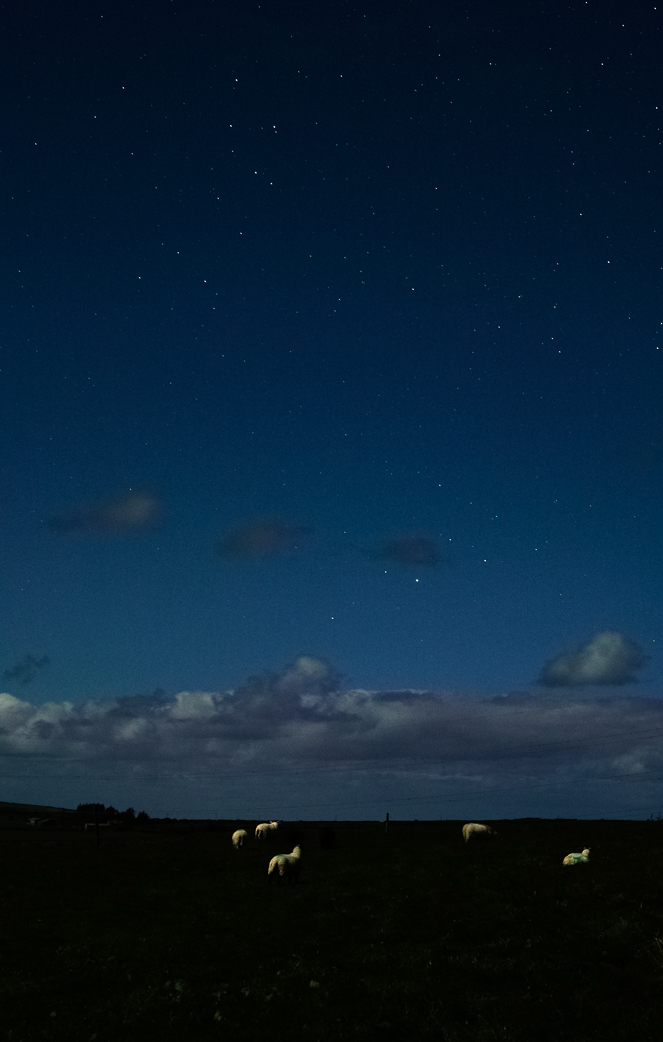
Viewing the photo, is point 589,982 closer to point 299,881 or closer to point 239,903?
point 239,903

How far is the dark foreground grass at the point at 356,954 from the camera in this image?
1603 cm

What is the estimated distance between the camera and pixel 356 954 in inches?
843

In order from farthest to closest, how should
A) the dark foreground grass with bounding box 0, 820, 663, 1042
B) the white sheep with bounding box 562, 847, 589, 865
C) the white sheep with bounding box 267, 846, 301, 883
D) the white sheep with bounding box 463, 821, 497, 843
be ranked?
the white sheep with bounding box 463, 821, 497, 843
the white sheep with bounding box 267, 846, 301, 883
the white sheep with bounding box 562, 847, 589, 865
the dark foreground grass with bounding box 0, 820, 663, 1042

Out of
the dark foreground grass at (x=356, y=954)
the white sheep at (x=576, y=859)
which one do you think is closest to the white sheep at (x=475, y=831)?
A: the dark foreground grass at (x=356, y=954)

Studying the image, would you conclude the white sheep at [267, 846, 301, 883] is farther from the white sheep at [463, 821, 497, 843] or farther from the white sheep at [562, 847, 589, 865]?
the white sheep at [463, 821, 497, 843]

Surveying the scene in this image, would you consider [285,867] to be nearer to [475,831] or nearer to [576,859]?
[576,859]

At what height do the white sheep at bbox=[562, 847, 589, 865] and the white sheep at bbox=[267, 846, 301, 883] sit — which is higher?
the white sheep at bbox=[562, 847, 589, 865]

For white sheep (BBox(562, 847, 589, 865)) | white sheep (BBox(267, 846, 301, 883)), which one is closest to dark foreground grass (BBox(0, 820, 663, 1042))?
white sheep (BBox(562, 847, 589, 865))

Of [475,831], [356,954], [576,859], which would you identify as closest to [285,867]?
[576,859]

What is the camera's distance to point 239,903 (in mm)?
32406

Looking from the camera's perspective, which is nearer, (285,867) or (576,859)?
(576,859)

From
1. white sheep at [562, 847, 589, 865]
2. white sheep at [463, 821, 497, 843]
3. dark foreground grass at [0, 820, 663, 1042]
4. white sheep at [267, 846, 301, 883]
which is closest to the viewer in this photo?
dark foreground grass at [0, 820, 663, 1042]

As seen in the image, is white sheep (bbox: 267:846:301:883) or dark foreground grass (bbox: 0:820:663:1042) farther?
white sheep (bbox: 267:846:301:883)

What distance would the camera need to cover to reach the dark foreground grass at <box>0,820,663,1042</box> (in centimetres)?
1603
